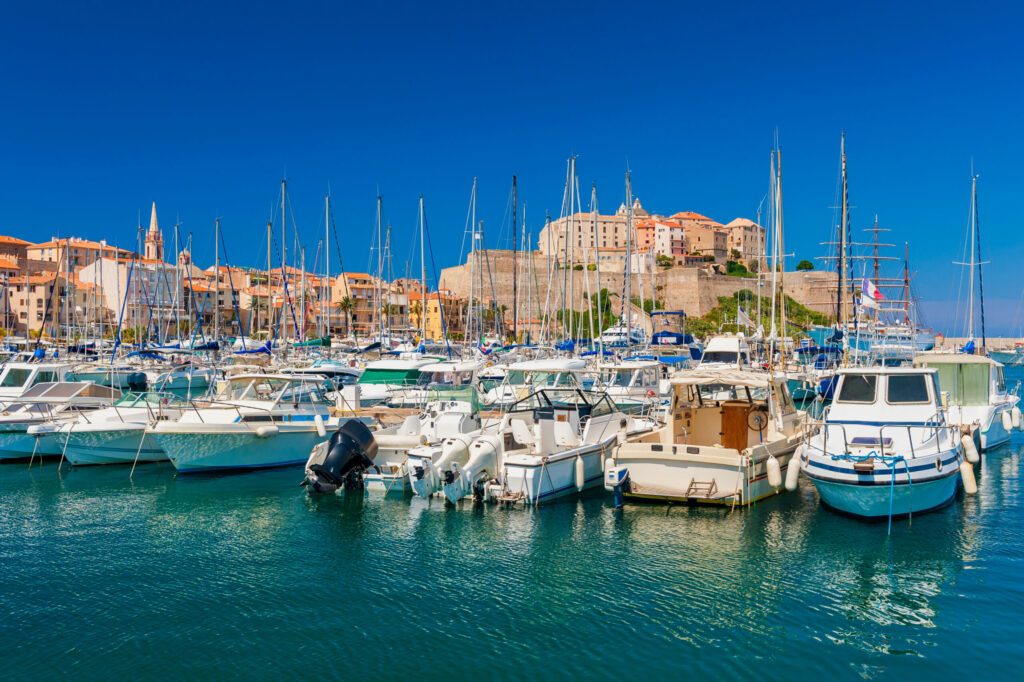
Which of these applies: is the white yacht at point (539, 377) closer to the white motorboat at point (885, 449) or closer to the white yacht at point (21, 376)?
the white motorboat at point (885, 449)

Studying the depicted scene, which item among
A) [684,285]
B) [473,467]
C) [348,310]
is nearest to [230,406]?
[473,467]

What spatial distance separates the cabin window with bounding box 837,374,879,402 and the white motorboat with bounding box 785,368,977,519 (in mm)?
17

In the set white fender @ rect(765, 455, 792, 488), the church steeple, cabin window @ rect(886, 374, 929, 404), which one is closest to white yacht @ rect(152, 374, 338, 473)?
white fender @ rect(765, 455, 792, 488)

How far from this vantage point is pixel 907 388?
15375mm

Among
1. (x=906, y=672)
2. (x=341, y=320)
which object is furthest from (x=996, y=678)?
(x=341, y=320)

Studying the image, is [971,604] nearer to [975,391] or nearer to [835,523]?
[835,523]

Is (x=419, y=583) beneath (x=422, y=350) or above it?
beneath

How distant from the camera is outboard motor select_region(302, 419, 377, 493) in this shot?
15.6m

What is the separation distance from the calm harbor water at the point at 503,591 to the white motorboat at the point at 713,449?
43 centimetres

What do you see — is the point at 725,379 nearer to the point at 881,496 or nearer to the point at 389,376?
the point at 881,496

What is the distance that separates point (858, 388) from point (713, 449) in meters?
3.59

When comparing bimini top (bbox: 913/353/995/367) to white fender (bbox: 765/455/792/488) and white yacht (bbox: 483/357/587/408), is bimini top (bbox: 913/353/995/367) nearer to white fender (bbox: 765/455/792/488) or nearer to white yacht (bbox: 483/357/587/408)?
white yacht (bbox: 483/357/587/408)

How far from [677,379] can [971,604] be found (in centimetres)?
653

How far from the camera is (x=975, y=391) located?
67.9 feet
